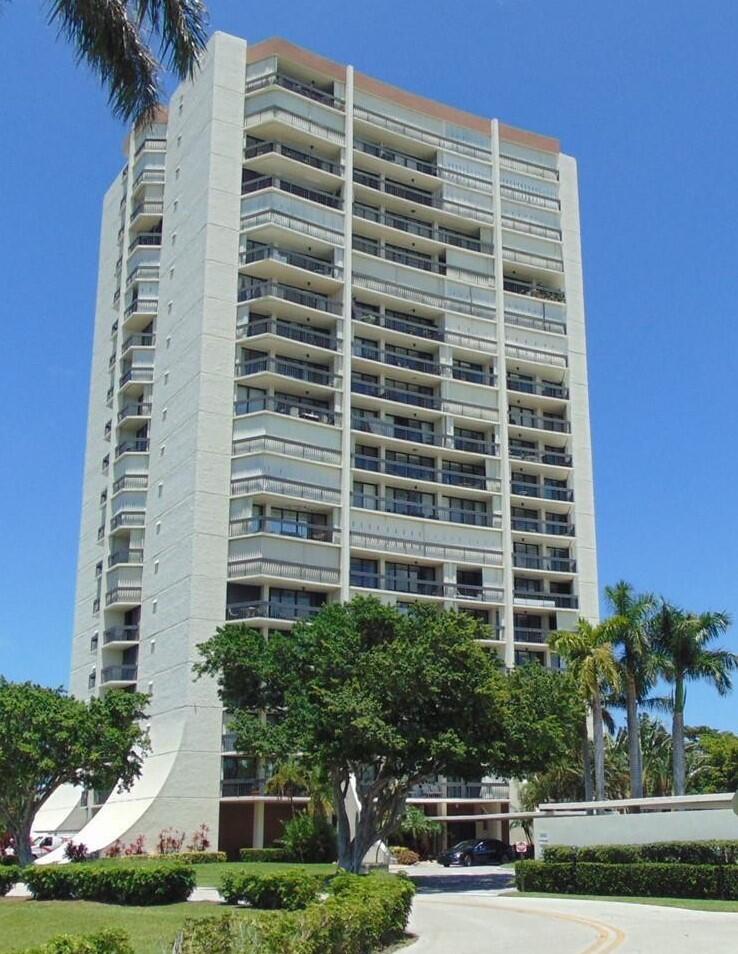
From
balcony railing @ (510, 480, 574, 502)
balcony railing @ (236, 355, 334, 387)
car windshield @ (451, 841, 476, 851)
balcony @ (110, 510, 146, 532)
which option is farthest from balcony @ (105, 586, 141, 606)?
balcony railing @ (510, 480, 574, 502)

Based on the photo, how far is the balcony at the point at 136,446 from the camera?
233 ft

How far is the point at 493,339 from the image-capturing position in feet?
251

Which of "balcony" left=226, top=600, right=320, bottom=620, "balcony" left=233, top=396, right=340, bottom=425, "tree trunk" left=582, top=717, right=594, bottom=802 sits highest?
"balcony" left=233, top=396, right=340, bottom=425

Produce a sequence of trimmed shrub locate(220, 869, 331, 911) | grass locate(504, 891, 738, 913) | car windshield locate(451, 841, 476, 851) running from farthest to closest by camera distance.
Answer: car windshield locate(451, 841, 476, 851) < grass locate(504, 891, 738, 913) < trimmed shrub locate(220, 869, 331, 911)

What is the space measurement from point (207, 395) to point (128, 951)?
52.3m

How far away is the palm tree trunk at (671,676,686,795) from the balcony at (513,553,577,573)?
1522 centimetres

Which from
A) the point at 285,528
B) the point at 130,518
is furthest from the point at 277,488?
the point at 130,518

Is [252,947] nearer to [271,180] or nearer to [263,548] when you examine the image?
[263,548]

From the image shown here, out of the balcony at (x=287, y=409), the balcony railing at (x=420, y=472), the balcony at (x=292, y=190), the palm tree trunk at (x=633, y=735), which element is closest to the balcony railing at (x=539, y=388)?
the balcony railing at (x=420, y=472)

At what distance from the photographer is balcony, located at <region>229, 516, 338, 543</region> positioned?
6362 cm

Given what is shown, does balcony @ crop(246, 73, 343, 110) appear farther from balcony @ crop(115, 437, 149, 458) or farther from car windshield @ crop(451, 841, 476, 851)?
car windshield @ crop(451, 841, 476, 851)

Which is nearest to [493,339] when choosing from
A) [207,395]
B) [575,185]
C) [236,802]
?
[575,185]

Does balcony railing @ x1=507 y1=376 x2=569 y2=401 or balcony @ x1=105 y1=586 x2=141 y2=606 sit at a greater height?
balcony railing @ x1=507 y1=376 x2=569 y2=401

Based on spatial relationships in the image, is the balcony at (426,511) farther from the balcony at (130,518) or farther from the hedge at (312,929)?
the hedge at (312,929)
